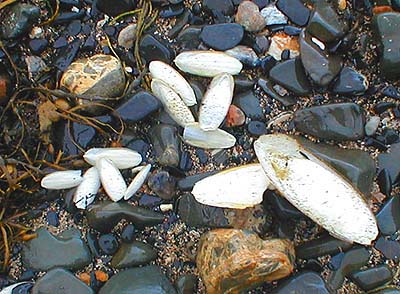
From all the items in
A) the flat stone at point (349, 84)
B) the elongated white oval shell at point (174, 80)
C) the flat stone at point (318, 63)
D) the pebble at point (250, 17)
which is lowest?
the elongated white oval shell at point (174, 80)

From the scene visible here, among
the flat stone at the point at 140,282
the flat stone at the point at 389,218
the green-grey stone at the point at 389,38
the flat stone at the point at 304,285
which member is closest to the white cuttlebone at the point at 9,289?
the flat stone at the point at 140,282

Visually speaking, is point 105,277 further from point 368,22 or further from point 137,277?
point 368,22

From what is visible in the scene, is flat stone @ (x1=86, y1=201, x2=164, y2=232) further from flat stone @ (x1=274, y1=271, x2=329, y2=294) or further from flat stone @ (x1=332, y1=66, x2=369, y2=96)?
flat stone @ (x1=332, y1=66, x2=369, y2=96)

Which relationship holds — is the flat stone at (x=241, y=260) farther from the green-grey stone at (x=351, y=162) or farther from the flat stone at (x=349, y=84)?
the flat stone at (x=349, y=84)

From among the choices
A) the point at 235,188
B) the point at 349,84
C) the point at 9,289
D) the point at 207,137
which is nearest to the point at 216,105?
the point at 207,137

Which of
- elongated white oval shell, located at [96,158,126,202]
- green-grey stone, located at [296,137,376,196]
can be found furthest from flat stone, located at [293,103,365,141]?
elongated white oval shell, located at [96,158,126,202]

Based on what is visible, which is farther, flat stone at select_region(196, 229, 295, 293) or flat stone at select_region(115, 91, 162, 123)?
flat stone at select_region(115, 91, 162, 123)
